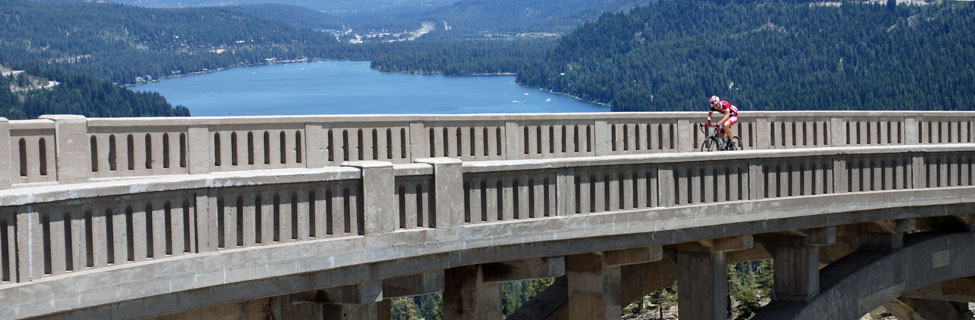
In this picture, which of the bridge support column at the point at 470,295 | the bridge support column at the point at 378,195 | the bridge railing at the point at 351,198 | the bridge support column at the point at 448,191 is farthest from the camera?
the bridge support column at the point at 470,295

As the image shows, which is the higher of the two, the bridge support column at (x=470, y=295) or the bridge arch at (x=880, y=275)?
the bridge support column at (x=470, y=295)

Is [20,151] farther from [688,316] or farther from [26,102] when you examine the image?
[26,102]

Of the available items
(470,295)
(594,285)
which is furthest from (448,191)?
(594,285)

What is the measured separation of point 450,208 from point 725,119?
7355 millimetres

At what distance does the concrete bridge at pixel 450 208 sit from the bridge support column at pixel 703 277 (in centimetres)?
5

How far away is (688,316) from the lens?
23344mm

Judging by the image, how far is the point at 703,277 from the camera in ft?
73.8

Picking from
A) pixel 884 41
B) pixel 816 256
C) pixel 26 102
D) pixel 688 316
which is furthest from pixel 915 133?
pixel 884 41

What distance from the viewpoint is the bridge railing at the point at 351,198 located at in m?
12.1

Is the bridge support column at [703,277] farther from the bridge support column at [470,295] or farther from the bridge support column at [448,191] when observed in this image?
the bridge support column at [448,191]

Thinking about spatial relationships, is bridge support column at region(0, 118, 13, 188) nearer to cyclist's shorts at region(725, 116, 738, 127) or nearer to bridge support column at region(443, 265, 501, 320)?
bridge support column at region(443, 265, 501, 320)

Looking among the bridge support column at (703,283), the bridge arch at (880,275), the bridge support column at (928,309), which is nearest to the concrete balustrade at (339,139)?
the bridge support column at (703,283)

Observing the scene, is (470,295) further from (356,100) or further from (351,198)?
(356,100)

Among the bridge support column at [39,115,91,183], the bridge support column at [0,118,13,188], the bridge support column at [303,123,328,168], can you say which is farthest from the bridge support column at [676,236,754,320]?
the bridge support column at [0,118,13,188]
